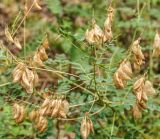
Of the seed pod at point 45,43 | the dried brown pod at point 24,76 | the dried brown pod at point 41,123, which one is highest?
the seed pod at point 45,43

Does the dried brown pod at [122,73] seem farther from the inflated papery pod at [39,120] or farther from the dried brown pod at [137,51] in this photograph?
the inflated papery pod at [39,120]

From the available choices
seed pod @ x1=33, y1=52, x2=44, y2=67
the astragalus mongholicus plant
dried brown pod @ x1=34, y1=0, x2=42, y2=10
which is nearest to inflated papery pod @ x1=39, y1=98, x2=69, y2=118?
the astragalus mongholicus plant

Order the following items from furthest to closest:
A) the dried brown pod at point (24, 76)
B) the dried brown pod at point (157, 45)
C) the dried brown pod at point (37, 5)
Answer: the dried brown pod at point (37, 5) → the dried brown pod at point (157, 45) → the dried brown pod at point (24, 76)

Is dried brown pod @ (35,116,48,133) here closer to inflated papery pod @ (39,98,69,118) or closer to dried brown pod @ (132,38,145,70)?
inflated papery pod @ (39,98,69,118)

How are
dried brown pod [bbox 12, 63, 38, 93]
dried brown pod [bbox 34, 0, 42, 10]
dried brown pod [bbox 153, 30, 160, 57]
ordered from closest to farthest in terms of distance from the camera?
dried brown pod [bbox 12, 63, 38, 93]
dried brown pod [bbox 153, 30, 160, 57]
dried brown pod [bbox 34, 0, 42, 10]

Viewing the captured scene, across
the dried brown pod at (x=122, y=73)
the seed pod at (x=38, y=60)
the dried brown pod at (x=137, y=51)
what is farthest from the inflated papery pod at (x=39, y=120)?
the dried brown pod at (x=137, y=51)

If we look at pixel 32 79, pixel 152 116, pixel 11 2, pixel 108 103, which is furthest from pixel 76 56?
pixel 11 2

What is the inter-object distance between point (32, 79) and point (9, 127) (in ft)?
3.66

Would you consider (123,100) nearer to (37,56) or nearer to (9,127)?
(37,56)

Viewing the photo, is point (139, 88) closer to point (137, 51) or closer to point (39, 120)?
point (137, 51)

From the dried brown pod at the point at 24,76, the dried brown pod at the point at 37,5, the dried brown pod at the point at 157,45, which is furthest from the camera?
the dried brown pod at the point at 37,5

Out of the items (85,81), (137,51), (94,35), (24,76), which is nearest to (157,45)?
(137,51)

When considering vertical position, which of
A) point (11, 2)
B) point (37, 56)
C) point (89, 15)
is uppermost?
point (11, 2)

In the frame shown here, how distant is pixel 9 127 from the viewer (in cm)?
329
